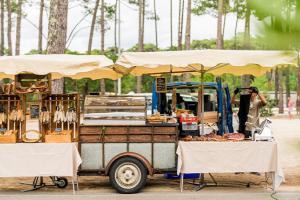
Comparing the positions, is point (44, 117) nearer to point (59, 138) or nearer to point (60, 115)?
point (60, 115)

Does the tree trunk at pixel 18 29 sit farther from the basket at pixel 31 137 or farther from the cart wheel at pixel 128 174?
the cart wheel at pixel 128 174

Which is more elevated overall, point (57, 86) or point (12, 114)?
point (57, 86)

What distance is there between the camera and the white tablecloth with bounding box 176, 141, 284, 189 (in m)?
9.33

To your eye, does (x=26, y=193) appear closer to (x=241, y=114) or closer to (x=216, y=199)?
(x=216, y=199)

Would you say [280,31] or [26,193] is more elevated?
[280,31]

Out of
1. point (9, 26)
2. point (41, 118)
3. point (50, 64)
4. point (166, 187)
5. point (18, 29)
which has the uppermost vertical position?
point (9, 26)

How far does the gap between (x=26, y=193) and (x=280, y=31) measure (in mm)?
9092

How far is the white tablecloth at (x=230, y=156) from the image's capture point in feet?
30.6

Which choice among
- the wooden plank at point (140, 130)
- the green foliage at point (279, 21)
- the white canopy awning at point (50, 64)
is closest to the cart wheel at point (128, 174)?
the wooden plank at point (140, 130)

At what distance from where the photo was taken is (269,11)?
899mm

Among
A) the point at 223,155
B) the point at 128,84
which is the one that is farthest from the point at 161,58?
the point at 128,84

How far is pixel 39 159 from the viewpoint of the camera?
9.25m

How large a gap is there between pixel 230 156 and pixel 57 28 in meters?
7.22

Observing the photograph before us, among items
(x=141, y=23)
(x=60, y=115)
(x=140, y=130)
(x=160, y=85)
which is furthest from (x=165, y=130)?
(x=141, y=23)
